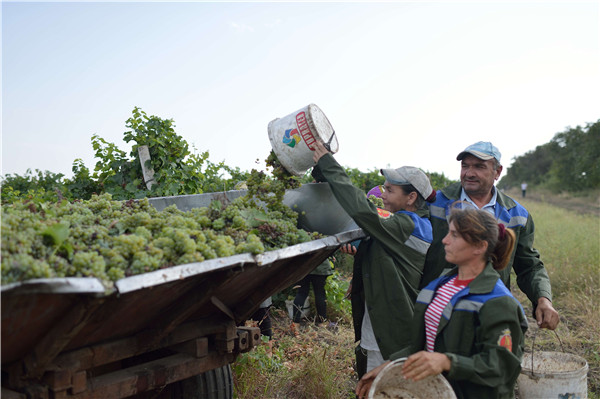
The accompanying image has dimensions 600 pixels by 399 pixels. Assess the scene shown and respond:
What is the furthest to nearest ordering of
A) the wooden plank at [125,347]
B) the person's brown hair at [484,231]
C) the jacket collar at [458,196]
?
the jacket collar at [458,196] < the person's brown hair at [484,231] < the wooden plank at [125,347]

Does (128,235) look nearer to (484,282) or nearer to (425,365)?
(425,365)

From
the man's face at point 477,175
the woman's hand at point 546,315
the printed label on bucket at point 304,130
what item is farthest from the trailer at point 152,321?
the woman's hand at point 546,315

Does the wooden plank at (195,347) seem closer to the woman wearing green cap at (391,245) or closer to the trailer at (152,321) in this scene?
the trailer at (152,321)

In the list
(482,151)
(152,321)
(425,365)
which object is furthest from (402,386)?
(482,151)

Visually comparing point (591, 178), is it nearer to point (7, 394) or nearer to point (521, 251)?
point (521, 251)

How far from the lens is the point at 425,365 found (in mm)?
2422

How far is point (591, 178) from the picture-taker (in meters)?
28.5

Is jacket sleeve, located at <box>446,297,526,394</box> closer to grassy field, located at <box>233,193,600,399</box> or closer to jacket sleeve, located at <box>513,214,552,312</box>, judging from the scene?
jacket sleeve, located at <box>513,214,552,312</box>

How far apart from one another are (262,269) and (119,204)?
0.99m

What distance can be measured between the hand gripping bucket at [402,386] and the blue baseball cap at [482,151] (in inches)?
72.9

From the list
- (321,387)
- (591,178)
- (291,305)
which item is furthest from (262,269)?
(591,178)

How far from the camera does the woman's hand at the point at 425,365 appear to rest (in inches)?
95.1

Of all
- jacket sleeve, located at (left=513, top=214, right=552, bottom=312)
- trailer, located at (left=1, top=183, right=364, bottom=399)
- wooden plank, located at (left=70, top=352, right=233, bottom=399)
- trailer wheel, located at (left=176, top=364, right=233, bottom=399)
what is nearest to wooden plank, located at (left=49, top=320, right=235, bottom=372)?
trailer, located at (left=1, top=183, right=364, bottom=399)

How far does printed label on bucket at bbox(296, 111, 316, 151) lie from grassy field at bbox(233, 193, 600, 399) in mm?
1962
